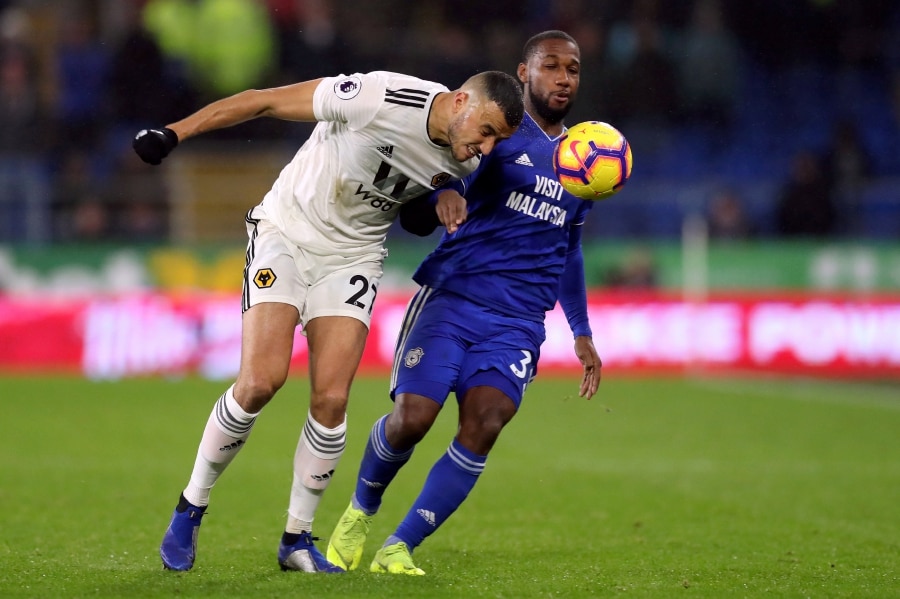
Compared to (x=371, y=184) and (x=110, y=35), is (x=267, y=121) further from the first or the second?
(x=371, y=184)

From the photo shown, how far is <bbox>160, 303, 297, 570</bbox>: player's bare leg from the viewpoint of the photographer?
17.7 ft

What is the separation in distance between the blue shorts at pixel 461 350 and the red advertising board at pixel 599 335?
10510 mm

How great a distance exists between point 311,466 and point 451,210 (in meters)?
1.27

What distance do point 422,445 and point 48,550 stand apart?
5.28 metres

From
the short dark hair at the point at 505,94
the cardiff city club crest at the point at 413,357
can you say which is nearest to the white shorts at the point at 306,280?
the cardiff city club crest at the point at 413,357

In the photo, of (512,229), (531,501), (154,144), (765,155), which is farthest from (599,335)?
(154,144)

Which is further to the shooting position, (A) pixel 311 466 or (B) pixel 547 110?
(B) pixel 547 110

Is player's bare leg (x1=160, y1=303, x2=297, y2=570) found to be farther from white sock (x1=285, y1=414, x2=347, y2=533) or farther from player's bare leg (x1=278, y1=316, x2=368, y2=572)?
white sock (x1=285, y1=414, x2=347, y2=533)

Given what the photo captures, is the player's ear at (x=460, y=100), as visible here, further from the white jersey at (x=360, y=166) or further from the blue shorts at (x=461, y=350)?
the blue shorts at (x=461, y=350)

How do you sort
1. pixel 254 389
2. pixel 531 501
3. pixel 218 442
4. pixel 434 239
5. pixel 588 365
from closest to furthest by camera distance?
pixel 254 389 < pixel 218 442 < pixel 588 365 < pixel 531 501 < pixel 434 239

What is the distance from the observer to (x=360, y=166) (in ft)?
18.3

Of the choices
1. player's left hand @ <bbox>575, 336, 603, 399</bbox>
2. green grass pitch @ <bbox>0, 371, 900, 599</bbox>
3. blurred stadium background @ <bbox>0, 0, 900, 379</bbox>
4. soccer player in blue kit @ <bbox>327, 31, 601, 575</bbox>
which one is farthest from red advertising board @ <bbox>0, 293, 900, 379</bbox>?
soccer player in blue kit @ <bbox>327, 31, 601, 575</bbox>

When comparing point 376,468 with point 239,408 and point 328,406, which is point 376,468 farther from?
point 239,408

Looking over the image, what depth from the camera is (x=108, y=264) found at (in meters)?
16.9
